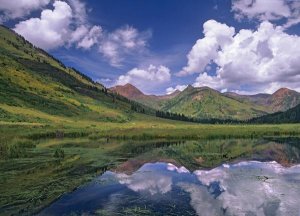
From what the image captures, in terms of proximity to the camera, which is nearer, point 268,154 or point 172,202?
point 172,202

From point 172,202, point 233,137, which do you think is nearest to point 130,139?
point 233,137

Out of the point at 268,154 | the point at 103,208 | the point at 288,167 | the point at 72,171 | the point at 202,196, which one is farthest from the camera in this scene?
the point at 268,154

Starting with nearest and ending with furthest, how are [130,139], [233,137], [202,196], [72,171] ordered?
[202,196] → [72,171] → [130,139] → [233,137]

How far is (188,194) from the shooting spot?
36.8 m

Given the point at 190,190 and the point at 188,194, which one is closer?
the point at 188,194

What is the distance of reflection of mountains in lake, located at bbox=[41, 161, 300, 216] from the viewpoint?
30375mm

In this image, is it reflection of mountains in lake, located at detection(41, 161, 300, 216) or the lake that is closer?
reflection of mountains in lake, located at detection(41, 161, 300, 216)

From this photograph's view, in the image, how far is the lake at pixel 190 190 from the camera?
3055cm

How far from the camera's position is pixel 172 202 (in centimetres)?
3316

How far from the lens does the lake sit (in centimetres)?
3055

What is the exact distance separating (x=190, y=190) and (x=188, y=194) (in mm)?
2547

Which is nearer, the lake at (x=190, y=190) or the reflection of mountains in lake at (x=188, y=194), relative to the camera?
the reflection of mountains in lake at (x=188, y=194)

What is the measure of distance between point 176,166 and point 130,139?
184ft

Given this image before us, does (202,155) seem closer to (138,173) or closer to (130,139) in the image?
(138,173)
